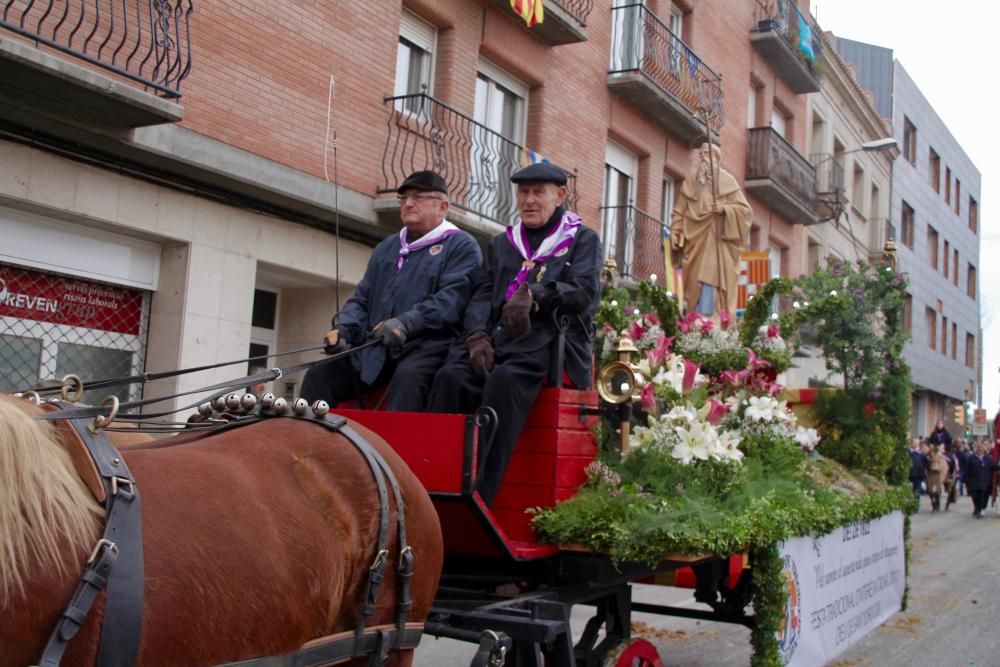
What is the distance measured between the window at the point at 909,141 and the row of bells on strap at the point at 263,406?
32898 millimetres

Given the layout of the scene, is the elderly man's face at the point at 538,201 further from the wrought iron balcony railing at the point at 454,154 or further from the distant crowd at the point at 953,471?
the distant crowd at the point at 953,471

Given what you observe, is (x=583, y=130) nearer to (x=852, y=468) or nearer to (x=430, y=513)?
(x=852, y=468)

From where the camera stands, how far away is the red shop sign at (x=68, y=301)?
26.1ft

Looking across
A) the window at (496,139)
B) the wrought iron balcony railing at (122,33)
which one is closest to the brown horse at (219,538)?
the wrought iron balcony railing at (122,33)

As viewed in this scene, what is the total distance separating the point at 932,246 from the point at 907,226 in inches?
172

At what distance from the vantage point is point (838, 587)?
6.27m

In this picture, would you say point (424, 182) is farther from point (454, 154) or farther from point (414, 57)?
point (414, 57)

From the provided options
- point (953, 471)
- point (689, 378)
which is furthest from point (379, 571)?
point (953, 471)

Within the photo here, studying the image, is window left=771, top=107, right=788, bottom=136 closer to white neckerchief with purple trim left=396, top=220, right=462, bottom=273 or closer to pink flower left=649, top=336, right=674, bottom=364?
pink flower left=649, top=336, right=674, bottom=364

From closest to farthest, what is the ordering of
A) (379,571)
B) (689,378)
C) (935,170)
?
(379,571), (689,378), (935,170)

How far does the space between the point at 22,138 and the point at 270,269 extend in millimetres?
2859

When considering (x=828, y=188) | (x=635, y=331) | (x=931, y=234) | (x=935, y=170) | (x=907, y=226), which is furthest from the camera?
(x=935, y=170)

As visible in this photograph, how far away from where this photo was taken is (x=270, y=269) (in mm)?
9906

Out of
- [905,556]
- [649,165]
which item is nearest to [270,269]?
[905,556]
